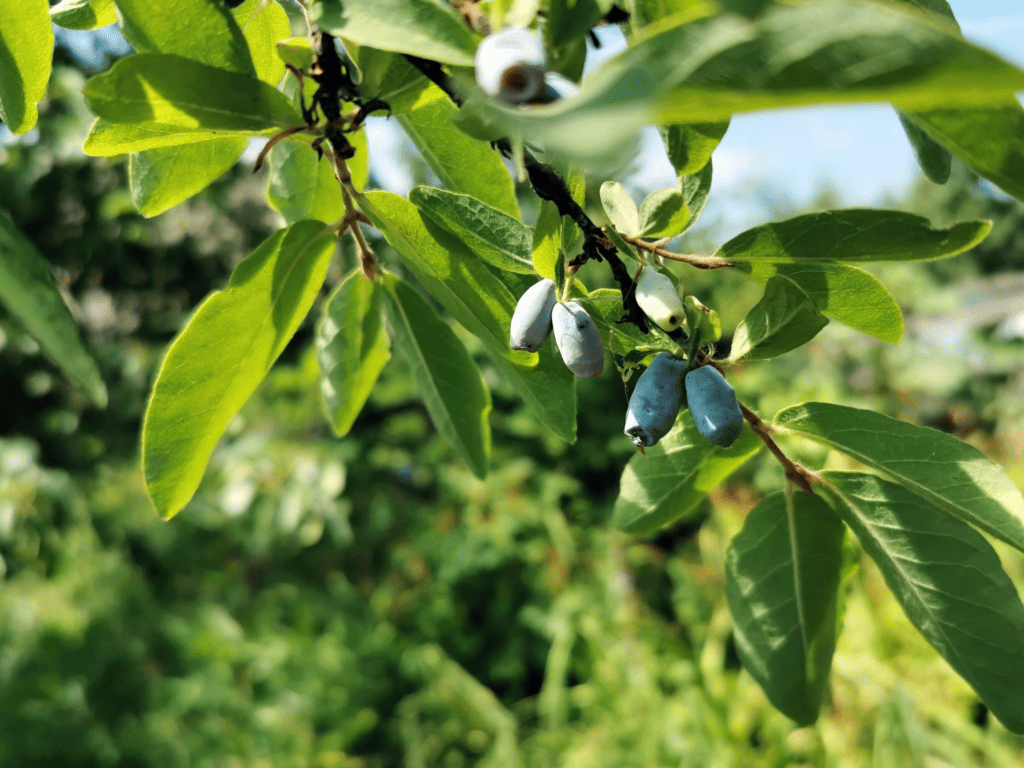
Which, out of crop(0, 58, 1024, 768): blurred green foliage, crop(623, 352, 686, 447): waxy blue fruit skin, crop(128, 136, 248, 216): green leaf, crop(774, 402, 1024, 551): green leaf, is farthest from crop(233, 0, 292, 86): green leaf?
crop(0, 58, 1024, 768): blurred green foliage

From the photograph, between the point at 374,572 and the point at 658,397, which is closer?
the point at 658,397

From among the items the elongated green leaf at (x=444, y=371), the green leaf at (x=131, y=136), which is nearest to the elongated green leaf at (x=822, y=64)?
the green leaf at (x=131, y=136)

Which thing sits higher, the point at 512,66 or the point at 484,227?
the point at 512,66

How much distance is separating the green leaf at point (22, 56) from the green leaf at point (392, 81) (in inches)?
6.5

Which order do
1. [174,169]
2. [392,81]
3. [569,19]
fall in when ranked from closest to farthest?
[569,19], [392,81], [174,169]

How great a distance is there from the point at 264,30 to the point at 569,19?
264 millimetres

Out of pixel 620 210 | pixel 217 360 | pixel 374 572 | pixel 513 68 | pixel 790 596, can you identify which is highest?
pixel 513 68

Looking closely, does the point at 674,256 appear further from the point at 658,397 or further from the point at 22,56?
the point at 22,56

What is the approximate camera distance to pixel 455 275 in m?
0.47

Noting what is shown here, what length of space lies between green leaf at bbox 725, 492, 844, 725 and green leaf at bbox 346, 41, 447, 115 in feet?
1.12

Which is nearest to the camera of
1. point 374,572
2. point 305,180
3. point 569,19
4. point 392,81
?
point 569,19

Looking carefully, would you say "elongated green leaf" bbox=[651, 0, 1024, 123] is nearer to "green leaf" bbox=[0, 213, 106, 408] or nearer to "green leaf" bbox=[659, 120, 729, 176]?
"green leaf" bbox=[659, 120, 729, 176]

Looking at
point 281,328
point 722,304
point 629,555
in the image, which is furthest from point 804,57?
point 722,304

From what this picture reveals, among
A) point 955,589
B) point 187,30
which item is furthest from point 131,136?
point 955,589
